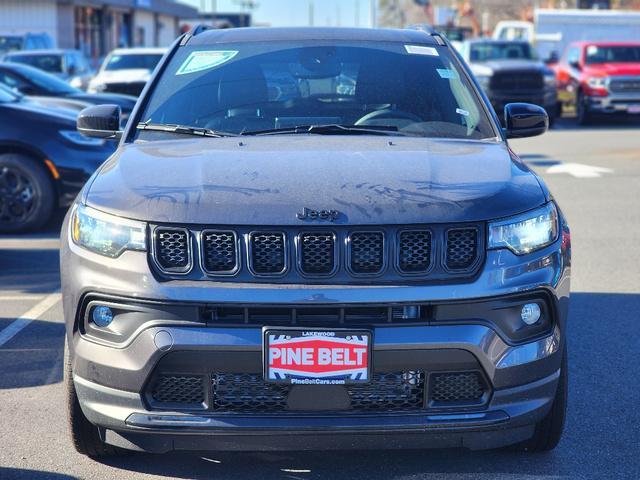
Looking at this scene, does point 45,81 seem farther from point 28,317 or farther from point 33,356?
point 33,356

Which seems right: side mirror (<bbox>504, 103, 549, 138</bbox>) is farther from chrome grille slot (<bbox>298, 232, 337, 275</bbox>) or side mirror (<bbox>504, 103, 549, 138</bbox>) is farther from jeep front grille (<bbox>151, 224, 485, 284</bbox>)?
chrome grille slot (<bbox>298, 232, 337, 275</bbox>)

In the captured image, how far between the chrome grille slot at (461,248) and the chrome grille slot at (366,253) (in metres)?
0.23

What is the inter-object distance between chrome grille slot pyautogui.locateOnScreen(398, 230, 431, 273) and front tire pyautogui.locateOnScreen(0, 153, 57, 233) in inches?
259

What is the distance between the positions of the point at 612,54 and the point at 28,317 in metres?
20.1

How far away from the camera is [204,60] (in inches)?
210


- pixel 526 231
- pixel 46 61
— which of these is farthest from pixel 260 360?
pixel 46 61

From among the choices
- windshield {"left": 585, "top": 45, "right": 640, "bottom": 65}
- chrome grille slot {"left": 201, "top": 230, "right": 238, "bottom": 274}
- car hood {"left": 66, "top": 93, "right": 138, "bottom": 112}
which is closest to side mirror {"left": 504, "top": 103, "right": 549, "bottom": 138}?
chrome grille slot {"left": 201, "top": 230, "right": 238, "bottom": 274}

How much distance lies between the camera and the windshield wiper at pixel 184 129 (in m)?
4.78

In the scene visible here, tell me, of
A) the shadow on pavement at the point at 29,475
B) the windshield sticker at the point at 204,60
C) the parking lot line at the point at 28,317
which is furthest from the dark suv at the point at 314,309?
the parking lot line at the point at 28,317

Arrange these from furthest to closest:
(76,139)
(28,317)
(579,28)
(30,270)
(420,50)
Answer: (579,28) → (76,139) → (30,270) → (28,317) → (420,50)

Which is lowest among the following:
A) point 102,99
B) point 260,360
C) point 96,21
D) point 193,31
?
point 260,360

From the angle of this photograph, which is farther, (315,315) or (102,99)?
(102,99)

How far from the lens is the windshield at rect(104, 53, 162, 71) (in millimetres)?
20922

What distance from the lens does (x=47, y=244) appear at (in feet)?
29.6
